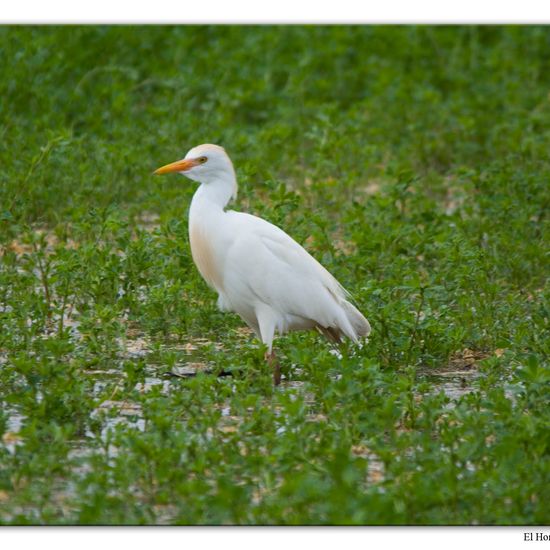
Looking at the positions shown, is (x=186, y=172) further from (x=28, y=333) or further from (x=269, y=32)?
(x=269, y=32)

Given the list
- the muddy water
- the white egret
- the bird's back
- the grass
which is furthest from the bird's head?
the muddy water

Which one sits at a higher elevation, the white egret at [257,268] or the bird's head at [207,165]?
the bird's head at [207,165]

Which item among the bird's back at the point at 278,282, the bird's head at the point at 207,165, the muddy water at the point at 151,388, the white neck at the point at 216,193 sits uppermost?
the bird's head at the point at 207,165

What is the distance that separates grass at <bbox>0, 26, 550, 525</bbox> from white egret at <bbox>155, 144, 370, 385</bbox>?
20cm

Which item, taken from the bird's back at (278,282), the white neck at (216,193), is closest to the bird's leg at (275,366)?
the bird's back at (278,282)

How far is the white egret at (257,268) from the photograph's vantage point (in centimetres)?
689

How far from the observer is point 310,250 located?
8.89 m

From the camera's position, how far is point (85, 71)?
1276 centimetres

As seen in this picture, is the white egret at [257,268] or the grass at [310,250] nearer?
the grass at [310,250]

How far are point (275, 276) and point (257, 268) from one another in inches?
4.1

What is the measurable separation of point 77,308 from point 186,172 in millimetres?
1108

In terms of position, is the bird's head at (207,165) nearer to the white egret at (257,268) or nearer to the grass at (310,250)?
the white egret at (257,268)

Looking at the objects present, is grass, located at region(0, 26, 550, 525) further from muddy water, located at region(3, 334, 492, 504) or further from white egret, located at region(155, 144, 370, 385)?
white egret, located at region(155, 144, 370, 385)

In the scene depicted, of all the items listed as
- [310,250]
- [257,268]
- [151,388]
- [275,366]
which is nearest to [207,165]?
[257,268]
